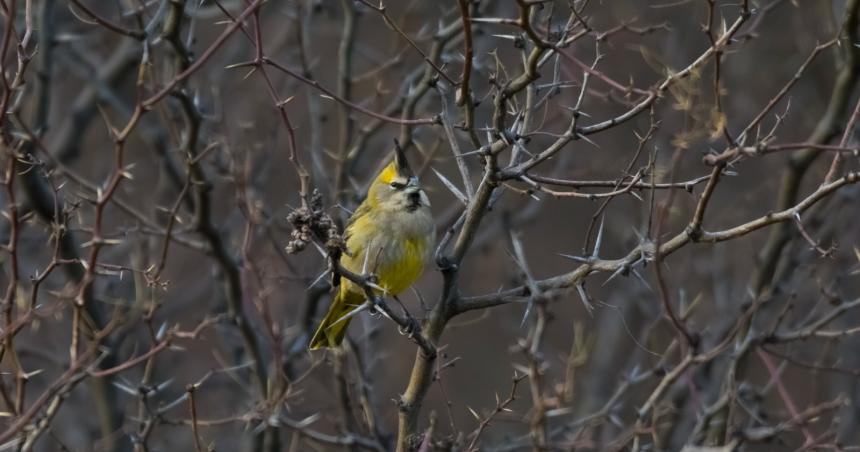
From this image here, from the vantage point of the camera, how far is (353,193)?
695cm

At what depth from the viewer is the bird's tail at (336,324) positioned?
6.33m

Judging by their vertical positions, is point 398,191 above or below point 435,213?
above

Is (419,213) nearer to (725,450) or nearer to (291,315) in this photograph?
(725,450)

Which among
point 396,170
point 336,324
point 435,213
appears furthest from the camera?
point 435,213

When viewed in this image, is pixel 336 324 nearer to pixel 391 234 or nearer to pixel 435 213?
pixel 391 234

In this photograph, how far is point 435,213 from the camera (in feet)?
38.0

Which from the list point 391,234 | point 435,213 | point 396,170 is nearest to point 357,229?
point 391,234

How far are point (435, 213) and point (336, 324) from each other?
213 inches

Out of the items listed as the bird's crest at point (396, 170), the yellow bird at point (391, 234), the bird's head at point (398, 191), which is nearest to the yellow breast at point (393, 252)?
the yellow bird at point (391, 234)

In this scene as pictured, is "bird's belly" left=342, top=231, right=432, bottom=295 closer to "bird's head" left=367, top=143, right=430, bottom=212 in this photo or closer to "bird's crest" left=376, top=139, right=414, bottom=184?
"bird's head" left=367, top=143, right=430, bottom=212

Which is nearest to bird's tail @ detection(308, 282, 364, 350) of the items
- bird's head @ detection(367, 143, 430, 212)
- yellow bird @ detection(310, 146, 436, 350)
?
yellow bird @ detection(310, 146, 436, 350)

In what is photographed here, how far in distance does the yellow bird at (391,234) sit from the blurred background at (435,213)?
0.17 meters

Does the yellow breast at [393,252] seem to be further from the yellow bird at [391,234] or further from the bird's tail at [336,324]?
the bird's tail at [336,324]

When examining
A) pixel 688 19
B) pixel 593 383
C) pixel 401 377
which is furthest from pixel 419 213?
pixel 401 377
